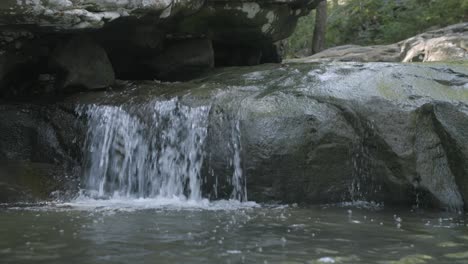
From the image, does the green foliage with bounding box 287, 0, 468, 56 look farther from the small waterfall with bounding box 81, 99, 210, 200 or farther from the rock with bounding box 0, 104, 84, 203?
the rock with bounding box 0, 104, 84, 203

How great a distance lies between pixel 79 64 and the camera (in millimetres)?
9273

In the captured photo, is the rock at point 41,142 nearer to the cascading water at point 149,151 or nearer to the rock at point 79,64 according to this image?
the cascading water at point 149,151

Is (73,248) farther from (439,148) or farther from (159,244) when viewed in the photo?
(439,148)

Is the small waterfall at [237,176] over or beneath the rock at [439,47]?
beneath

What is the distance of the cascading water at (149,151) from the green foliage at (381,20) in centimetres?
1126

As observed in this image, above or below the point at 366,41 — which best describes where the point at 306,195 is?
below

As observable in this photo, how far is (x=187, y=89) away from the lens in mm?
8781

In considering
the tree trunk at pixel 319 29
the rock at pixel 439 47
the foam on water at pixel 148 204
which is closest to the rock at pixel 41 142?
the foam on water at pixel 148 204

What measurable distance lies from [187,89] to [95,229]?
390 centimetres

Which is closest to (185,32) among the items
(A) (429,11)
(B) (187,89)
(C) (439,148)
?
(B) (187,89)

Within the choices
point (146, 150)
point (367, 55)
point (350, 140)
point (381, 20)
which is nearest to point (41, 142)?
point (146, 150)

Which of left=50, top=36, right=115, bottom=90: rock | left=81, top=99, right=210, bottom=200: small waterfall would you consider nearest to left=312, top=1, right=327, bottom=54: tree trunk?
left=50, top=36, right=115, bottom=90: rock

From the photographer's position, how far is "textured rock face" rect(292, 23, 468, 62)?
1178 centimetres

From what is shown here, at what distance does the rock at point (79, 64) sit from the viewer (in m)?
9.22
